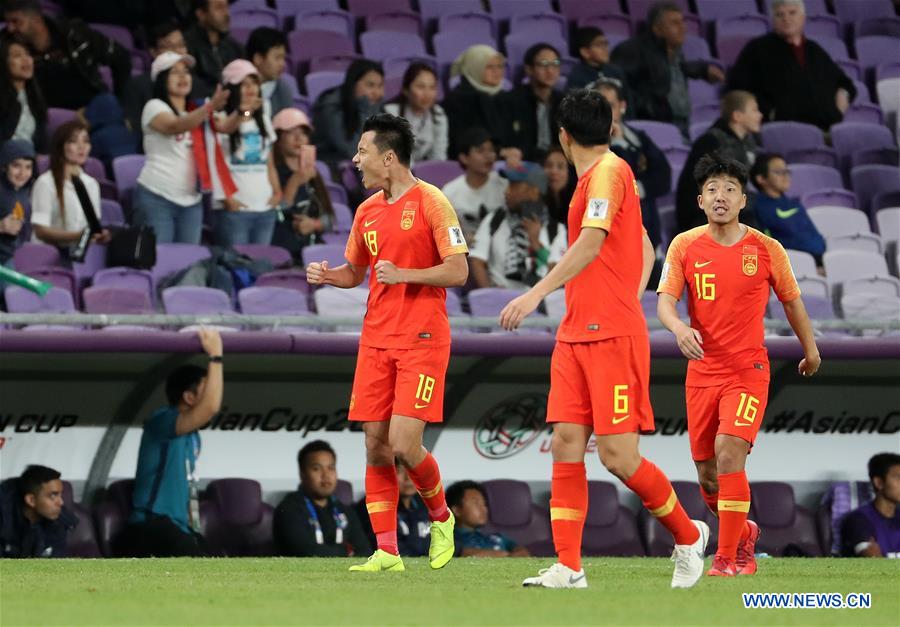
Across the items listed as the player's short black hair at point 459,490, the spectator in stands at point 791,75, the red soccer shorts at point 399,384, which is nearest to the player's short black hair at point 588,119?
the red soccer shorts at point 399,384

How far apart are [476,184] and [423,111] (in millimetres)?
1115

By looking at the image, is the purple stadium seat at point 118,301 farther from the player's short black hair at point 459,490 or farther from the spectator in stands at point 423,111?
the spectator in stands at point 423,111

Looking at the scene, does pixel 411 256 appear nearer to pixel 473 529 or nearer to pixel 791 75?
pixel 473 529

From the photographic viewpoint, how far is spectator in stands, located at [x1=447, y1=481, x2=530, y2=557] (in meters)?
12.2

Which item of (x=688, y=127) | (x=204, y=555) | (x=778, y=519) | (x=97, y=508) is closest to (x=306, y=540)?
(x=204, y=555)

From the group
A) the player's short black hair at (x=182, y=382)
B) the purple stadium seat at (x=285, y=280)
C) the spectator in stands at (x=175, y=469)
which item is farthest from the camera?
the purple stadium seat at (x=285, y=280)

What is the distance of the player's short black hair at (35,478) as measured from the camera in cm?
1133

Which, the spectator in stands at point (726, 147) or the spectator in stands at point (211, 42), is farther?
the spectator in stands at point (211, 42)

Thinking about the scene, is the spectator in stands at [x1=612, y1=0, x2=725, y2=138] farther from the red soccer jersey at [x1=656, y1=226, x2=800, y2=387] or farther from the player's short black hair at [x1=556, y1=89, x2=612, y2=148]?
the player's short black hair at [x1=556, y1=89, x2=612, y2=148]

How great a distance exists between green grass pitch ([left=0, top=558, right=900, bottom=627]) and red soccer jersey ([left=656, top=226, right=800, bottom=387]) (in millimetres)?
1099

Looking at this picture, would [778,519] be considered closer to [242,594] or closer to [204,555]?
[204,555]

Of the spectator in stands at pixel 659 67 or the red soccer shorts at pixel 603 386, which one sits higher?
the spectator in stands at pixel 659 67

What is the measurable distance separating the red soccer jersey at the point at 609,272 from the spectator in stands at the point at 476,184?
575 cm

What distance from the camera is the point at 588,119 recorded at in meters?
7.55
